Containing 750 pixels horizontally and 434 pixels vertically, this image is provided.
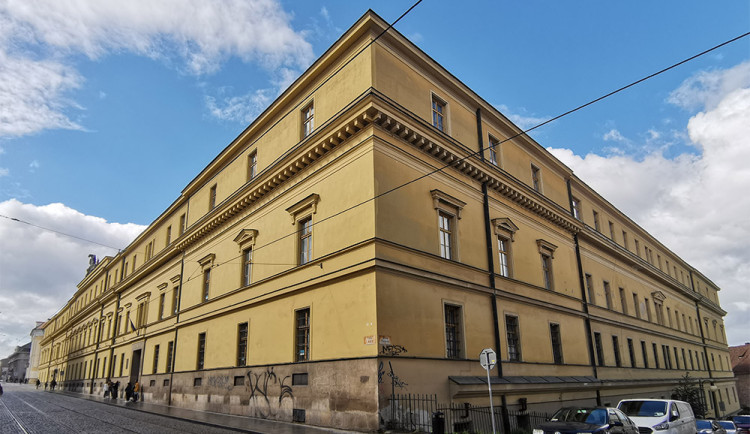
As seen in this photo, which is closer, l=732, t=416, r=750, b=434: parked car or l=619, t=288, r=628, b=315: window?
l=732, t=416, r=750, b=434: parked car

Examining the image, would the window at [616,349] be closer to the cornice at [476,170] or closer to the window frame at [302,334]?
the cornice at [476,170]

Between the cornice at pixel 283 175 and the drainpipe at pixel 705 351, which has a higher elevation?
the cornice at pixel 283 175

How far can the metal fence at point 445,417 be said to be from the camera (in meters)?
14.0

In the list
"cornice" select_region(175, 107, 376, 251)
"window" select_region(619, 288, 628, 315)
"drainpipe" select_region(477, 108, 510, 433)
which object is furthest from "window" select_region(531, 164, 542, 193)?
"cornice" select_region(175, 107, 376, 251)

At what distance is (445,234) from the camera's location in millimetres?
19031

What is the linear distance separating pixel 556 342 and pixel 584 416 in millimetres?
12502

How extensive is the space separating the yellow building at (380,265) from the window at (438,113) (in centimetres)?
7

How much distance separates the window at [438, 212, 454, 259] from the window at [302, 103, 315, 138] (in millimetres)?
6801

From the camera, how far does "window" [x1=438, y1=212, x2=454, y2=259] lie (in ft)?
61.1

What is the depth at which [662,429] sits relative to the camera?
13969 millimetres

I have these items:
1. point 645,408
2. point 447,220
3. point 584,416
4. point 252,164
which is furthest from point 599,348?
point 252,164

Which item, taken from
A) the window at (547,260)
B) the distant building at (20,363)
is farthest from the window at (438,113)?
the distant building at (20,363)

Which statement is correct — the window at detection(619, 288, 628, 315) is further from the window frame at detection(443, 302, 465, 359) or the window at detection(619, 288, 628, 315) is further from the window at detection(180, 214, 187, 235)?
the window at detection(180, 214, 187, 235)

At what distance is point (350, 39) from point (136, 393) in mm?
28426
